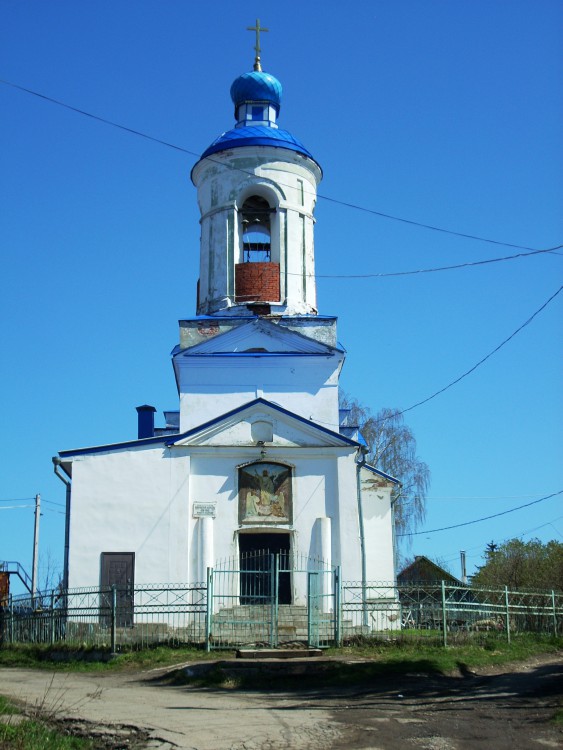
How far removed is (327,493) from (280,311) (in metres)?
4.31

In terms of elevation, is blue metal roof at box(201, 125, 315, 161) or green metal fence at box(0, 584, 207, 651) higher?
blue metal roof at box(201, 125, 315, 161)

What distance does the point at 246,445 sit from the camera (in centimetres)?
1900

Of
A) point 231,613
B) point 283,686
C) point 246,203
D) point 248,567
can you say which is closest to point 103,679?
point 283,686

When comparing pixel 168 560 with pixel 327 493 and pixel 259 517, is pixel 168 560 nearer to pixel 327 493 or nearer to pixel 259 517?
pixel 259 517

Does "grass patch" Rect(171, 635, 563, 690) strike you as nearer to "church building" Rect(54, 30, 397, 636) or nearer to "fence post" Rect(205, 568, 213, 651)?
"fence post" Rect(205, 568, 213, 651)

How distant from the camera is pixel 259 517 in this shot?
1877 centimetres

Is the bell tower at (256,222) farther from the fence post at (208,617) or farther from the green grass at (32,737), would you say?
the green grass at (32,737)

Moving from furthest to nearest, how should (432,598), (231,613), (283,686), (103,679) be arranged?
(231,613)
(432,598)
(103,679)
(283,686)

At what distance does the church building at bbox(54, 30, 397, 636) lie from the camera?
60.6ft

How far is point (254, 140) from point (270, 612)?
10.9m

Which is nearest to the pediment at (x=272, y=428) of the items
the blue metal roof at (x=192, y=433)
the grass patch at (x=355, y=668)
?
the blue metal roof at (x=192, y=433)

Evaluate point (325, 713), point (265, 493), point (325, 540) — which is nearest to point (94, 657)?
point (265, 493)

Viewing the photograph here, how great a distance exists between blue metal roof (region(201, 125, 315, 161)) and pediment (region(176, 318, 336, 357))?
424cm

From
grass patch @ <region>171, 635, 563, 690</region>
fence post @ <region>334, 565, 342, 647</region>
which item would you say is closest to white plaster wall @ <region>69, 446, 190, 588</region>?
fence post @ <region>334, 565, 342, 647</region>
